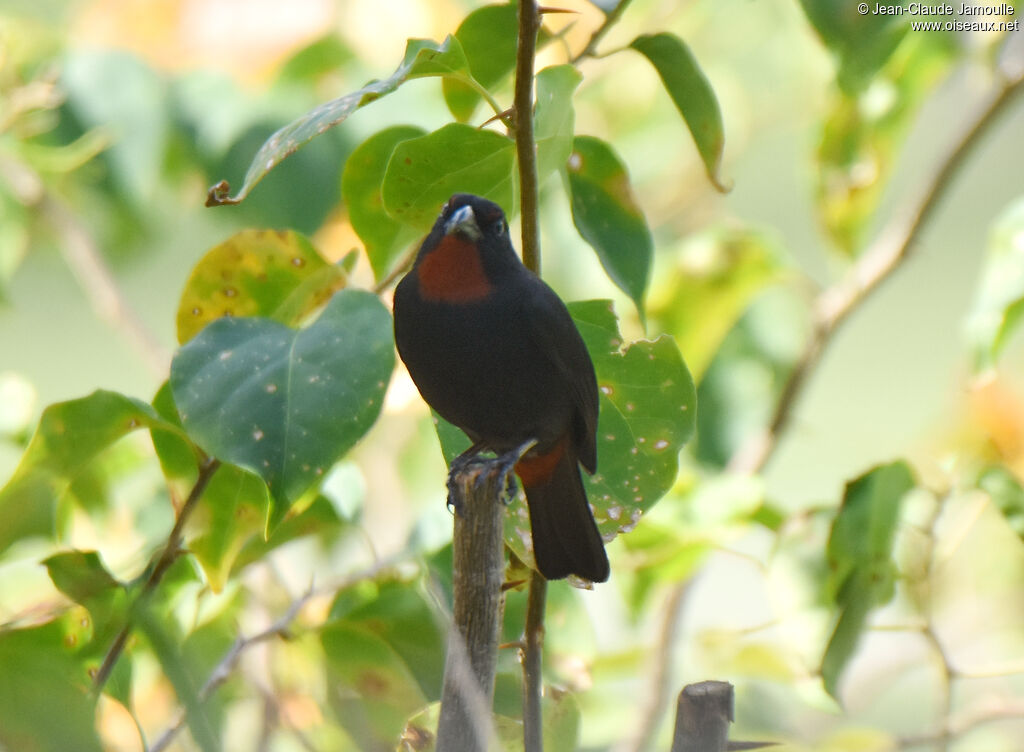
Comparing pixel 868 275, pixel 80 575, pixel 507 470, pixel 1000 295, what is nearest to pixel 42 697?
pixel 80 575

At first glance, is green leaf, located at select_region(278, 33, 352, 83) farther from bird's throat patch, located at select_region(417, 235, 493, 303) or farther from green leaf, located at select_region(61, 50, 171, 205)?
bird's throat patch, located at select_region(417, 235, 493, 303)

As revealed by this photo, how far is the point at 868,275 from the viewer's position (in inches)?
77.5

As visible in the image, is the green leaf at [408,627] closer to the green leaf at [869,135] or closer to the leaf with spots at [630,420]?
the leaf with spots at [630,420]

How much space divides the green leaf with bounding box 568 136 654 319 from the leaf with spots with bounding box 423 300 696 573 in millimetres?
43

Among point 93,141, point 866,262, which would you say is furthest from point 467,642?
point 866,262

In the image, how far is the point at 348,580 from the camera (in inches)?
61.4

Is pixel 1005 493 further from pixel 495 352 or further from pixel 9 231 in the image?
pixel 9 231

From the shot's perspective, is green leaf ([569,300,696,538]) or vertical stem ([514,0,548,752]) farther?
green leaf ([569,300,696,538])

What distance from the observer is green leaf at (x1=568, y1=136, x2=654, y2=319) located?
1.21 m

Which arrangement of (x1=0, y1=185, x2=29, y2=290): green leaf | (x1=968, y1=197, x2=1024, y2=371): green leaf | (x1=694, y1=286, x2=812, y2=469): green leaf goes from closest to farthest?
(x1=968, y1=197, x2=1024, y2=371): green leaf < (x1=0, y1=185, x2=29, y2=290): green leaf < (x1=694, y1=286, x2=812, y2=469): green leaf

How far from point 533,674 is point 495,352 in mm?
429

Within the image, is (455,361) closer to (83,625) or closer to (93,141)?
(83,625)

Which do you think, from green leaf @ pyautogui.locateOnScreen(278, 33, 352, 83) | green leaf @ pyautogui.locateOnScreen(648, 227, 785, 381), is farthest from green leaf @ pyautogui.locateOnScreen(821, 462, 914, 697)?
green leaf @ pyautogui.locateOnScreen(278, 33, 352, 83)

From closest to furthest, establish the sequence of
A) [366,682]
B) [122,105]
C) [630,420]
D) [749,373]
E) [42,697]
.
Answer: [42,697]
[630,420]
[366,682]
[122,105]
[749,373]
